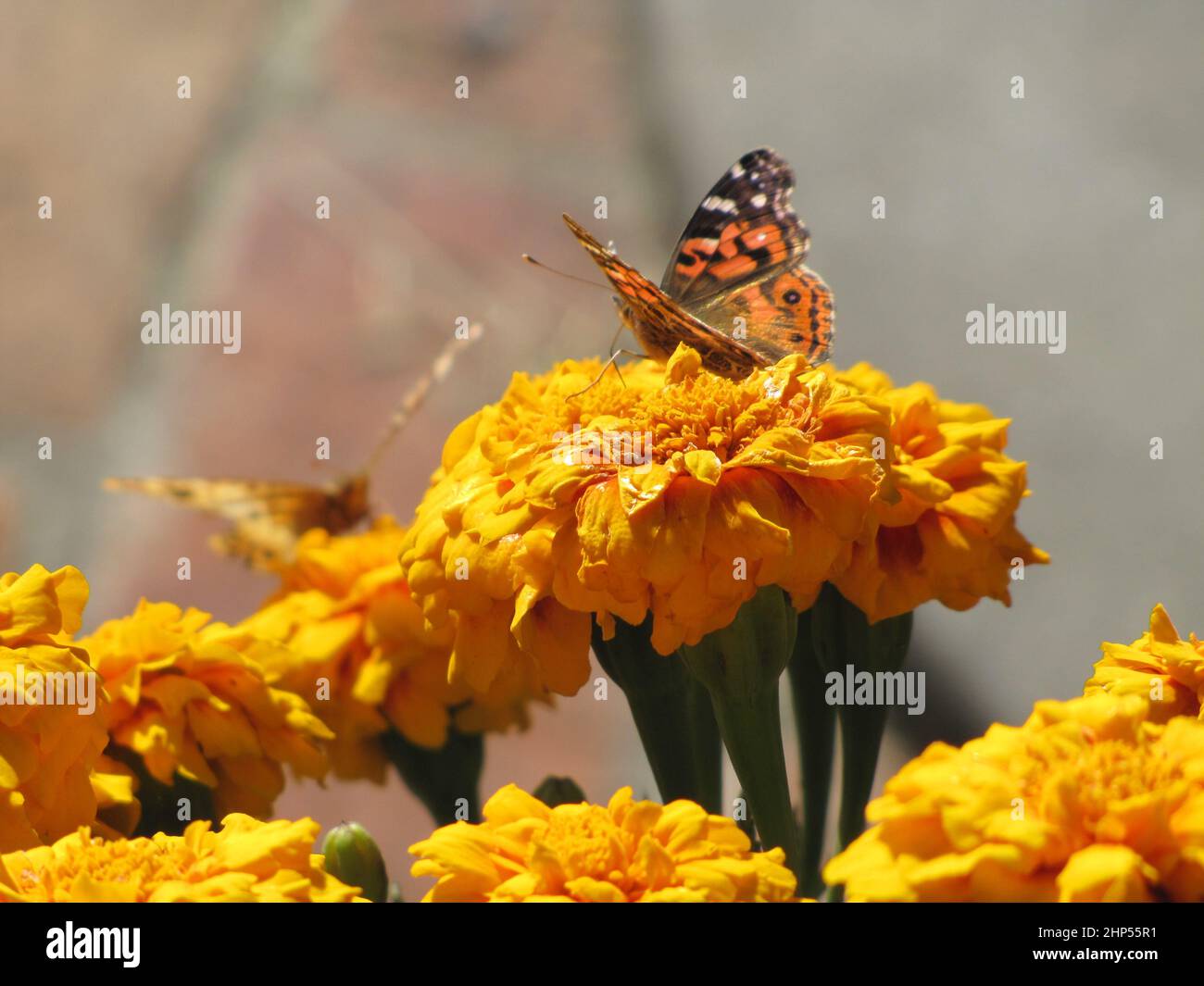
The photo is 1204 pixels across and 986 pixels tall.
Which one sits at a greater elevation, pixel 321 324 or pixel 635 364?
pixel 321 324

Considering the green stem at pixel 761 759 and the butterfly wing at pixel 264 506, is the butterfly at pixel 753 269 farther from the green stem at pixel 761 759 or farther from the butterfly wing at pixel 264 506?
the butterfly wing at pixel 264 506

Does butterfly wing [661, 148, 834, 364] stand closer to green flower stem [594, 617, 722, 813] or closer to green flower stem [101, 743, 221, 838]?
green flower stem [594, 617, 722, 813]

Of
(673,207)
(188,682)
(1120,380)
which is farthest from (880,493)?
(673,207)

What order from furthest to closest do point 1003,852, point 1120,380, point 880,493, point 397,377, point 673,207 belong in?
point 673,207
point 397,377
point 1120,380
point 880,493
point 1003,852

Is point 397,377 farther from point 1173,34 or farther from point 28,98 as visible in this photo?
point 1173,34

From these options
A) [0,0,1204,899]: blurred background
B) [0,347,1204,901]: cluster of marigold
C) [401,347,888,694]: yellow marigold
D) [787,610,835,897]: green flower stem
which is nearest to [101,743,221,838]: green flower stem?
[0,347,1204,901]: cluster of marigold

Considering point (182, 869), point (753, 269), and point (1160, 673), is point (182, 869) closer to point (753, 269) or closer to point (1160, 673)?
point (1160, 673)
